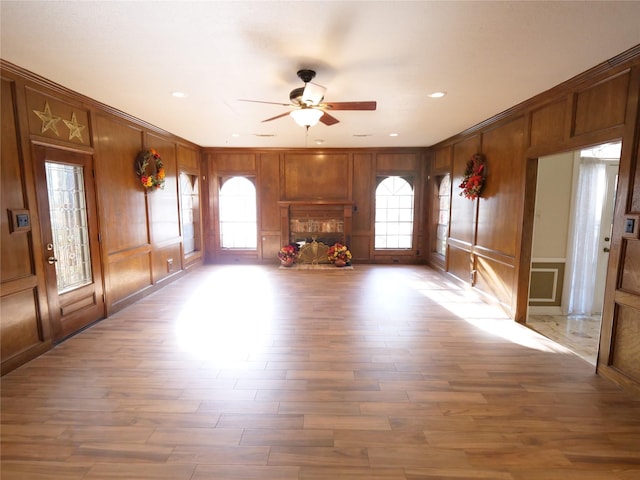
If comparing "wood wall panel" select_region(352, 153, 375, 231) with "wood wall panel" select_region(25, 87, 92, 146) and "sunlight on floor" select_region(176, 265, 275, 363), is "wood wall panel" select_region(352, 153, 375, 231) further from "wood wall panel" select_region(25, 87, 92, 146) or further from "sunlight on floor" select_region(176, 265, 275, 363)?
"wood wall panel" select_region(25, 87, 92, 146)

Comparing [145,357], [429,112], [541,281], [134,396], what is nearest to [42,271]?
[145,357]

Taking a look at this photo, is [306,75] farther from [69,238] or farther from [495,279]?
[495,279]

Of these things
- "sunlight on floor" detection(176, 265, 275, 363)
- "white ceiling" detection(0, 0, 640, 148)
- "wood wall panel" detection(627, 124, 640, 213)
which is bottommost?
"sunlight on floor" detection(176, 265, 275, 363)

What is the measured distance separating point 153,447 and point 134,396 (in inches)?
24.8

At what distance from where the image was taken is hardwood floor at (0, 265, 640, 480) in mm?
1812

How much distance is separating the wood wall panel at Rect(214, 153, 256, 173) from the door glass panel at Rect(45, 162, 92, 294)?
374 centimetres

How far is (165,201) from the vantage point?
5480mm

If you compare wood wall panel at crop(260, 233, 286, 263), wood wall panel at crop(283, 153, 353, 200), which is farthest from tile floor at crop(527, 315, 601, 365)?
wood wall panel at crop(260, 233, 286, 263)

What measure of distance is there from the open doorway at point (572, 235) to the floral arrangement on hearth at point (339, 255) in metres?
3.46

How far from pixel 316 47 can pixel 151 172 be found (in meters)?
3.57

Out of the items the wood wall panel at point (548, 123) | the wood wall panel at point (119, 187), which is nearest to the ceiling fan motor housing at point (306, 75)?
the wood wall panel at point (548, 123)

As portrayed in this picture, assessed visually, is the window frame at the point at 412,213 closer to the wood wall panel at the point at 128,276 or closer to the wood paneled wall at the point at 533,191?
the wood paneled wall at the point at 533,191

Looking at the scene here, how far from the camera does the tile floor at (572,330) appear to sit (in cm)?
365

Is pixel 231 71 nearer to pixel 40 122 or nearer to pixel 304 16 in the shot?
pixel 304 16
